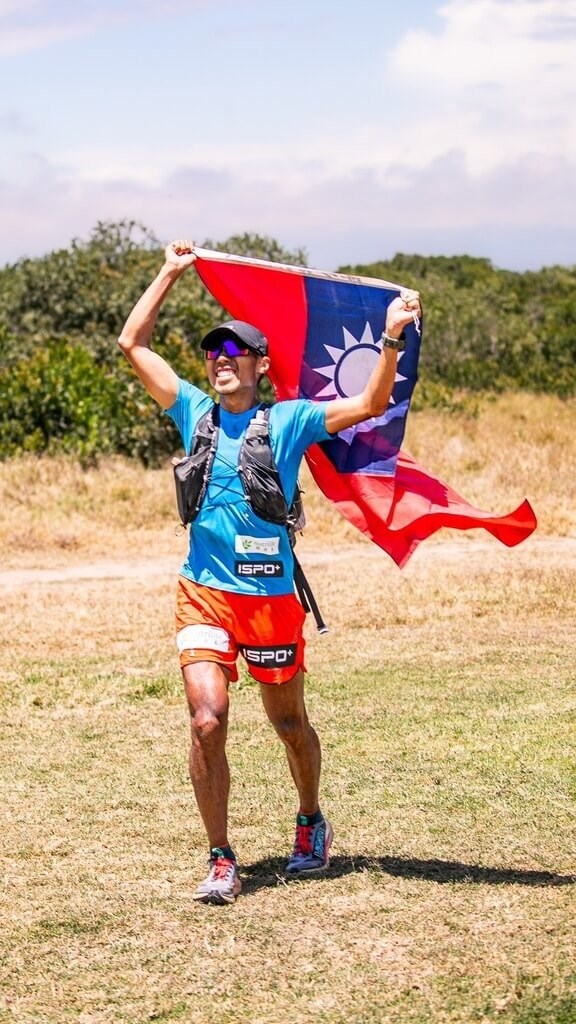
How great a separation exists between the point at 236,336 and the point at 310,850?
2.05 metres

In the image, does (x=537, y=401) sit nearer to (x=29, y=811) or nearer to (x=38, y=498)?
(x=38, y=498)

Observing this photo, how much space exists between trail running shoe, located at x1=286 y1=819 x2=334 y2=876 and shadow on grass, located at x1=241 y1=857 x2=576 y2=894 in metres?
0.05

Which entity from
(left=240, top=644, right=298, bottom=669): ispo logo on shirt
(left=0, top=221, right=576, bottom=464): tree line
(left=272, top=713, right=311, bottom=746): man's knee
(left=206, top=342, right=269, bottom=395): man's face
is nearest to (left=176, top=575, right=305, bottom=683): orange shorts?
(left=240, top=644, right=298, bottom=669): ispo logo on shirt

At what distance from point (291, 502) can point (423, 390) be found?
2074cm

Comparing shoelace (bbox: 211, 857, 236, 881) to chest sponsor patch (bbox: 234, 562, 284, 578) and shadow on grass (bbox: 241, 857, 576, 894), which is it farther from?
chest sponsor patch (bbox: 234, 562, 284, 578)

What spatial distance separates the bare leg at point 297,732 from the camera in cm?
578

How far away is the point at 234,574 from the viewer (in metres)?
5.66

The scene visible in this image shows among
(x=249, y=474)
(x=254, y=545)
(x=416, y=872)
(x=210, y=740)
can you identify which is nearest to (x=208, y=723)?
(x=210, y=740)

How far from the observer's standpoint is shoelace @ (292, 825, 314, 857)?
5.98 metres

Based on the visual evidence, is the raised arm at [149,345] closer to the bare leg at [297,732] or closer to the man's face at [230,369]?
the man's face at [230,369]

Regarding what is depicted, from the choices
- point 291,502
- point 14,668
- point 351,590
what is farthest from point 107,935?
point 351,590

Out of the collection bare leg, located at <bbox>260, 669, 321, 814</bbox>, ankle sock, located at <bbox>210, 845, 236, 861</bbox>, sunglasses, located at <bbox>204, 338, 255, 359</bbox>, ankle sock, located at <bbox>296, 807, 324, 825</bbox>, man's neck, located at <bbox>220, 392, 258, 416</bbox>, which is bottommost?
ankle sock, located at <bbox>210, 845, 236, 861</bbox>

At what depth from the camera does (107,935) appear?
5281mm

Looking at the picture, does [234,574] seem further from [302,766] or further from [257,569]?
[302,766]
